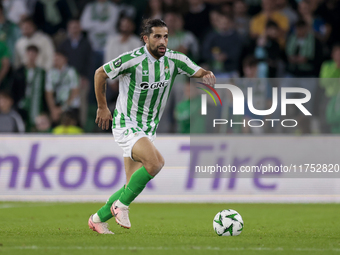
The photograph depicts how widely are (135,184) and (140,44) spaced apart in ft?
24.8

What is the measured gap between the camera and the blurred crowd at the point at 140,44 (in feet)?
40.0

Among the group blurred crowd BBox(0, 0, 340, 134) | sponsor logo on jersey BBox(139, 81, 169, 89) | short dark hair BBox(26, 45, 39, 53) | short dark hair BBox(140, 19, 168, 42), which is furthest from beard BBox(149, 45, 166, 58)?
short dark hair BBox(26, 45, 39, 53)

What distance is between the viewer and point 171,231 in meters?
6.81

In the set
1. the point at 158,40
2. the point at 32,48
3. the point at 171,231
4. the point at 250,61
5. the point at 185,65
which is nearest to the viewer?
the point at 158,40

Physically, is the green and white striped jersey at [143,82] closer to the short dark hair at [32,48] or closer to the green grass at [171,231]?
the green grass at [171,231]

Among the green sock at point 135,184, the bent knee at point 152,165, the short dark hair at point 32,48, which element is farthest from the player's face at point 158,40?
the short dark hair at point 32,48

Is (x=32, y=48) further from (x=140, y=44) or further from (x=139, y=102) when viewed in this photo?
(x=139, y=102)

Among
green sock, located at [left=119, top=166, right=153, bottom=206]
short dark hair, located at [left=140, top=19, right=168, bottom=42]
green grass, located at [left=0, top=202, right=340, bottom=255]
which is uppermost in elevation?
short dark hair, located at [left=140, top=19, right=168, bottom=42]

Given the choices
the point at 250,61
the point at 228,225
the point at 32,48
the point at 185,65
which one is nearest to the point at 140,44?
the point at 32,48

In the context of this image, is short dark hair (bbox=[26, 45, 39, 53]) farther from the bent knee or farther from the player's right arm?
the bent knee

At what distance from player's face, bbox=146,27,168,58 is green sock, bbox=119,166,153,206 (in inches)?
51.1

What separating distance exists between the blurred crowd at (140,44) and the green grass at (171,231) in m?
2.21

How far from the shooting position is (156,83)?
645cm

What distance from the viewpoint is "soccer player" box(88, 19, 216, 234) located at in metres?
6.22
